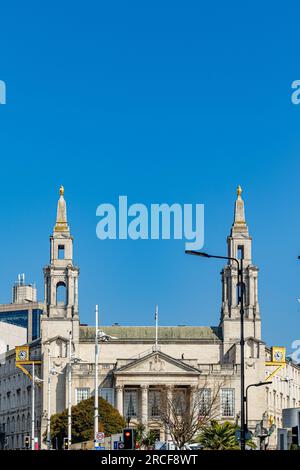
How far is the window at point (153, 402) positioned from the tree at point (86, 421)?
14.2m

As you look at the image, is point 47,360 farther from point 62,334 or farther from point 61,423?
point 61,423

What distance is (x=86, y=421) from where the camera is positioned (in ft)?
561

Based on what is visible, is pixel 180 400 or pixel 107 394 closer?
pixel 180 400

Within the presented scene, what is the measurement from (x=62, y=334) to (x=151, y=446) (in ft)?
270

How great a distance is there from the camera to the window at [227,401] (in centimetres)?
19262

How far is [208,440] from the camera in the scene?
3172 inches

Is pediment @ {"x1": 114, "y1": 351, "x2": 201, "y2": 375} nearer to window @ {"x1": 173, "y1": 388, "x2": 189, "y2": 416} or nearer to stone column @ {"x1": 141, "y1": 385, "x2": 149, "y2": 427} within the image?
stone column @ {"x1": 141, "y1": 385, "x2": 149, "y2": 427}

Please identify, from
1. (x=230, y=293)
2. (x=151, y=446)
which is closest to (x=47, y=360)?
(x=230, y=293)

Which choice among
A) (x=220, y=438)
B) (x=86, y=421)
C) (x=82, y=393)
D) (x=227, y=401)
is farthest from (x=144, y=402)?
(x=220, y=438)

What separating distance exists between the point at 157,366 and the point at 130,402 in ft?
22.5

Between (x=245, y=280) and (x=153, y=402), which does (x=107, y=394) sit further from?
(x=245, y=280)

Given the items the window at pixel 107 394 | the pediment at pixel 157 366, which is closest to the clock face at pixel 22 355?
the window at pixel 107 394

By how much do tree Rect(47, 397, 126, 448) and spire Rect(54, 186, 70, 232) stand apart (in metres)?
31.8
